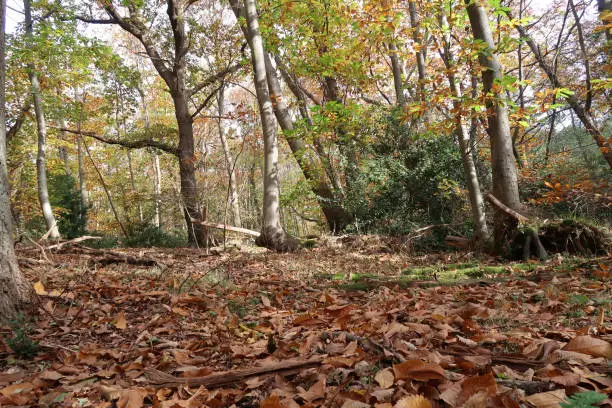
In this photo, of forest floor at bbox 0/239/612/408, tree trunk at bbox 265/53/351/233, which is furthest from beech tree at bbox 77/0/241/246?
forest floor at bbox 0/239/612/408

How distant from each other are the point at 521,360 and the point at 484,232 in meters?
5.90

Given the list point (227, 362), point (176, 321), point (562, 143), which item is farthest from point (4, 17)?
point (562, 143)

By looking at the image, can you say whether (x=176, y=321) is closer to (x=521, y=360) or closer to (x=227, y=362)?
(x=227, y=362)

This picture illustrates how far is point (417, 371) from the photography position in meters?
1.57

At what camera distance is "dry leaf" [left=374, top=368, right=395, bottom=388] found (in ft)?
5.10

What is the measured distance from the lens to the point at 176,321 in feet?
10.9

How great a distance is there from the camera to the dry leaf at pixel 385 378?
5.10ft

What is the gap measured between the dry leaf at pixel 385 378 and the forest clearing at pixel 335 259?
0.04ft

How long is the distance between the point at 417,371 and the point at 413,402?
0.82 feet

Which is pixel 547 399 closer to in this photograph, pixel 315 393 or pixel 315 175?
pixel 315 393

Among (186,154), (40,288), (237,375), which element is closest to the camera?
(237,375)

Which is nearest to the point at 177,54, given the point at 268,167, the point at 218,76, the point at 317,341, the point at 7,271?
the point at 218,76

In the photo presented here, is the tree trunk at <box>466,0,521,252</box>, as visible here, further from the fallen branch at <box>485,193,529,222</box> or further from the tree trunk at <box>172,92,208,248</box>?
the tree trunk at <box>172,92,208,248</box>

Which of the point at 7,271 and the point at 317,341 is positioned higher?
the point at 7,271
